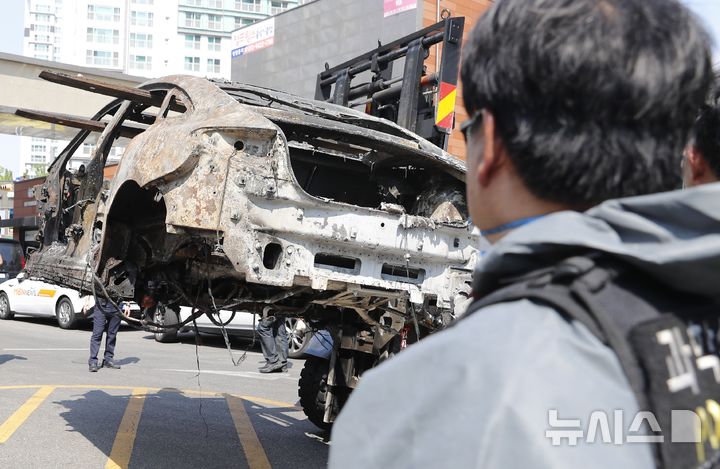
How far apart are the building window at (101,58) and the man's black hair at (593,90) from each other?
3826 inches

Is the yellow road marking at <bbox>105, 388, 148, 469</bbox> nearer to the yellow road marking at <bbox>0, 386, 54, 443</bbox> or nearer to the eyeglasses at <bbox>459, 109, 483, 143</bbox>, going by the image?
the yellow road marking at <bbox>0, 386, 54, 443</bbox>

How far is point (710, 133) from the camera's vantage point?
1982mm

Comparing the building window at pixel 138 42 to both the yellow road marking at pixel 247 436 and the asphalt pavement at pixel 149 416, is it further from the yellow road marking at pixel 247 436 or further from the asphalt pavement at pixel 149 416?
the yellow road marking at pixel 247 436

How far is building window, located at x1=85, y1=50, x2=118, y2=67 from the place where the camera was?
303ft

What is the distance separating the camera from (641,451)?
2.92 feet

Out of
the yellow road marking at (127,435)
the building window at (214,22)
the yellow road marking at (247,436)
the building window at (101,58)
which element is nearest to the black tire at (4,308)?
the yellow road marking at (127,435)

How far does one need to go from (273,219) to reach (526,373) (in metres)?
3.47

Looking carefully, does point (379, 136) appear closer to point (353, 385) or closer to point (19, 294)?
point (353, 385)

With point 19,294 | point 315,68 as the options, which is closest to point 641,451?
point 315,68

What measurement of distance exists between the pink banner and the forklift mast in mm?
7805

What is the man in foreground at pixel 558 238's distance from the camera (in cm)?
86

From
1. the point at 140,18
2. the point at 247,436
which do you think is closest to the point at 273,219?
the point at 247,436

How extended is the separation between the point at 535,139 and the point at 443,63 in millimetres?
5182

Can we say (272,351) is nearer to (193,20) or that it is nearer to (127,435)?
(127,435)
